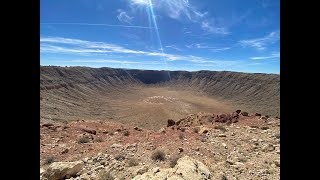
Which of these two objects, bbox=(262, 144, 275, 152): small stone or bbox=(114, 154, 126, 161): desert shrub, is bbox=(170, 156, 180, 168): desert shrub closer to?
bbox=(114, 154, 126, 161): desert shrub

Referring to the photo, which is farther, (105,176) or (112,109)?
(112,109)

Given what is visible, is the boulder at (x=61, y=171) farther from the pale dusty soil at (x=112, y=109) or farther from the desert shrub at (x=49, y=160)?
the pale dusty soil at (x=112, y=109)

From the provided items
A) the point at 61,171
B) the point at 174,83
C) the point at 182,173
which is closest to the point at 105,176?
the point at 61,171

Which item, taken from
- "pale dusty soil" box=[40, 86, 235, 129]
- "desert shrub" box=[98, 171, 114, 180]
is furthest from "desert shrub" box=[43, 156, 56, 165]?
"pale dusty soil" box=[40, 86, 235, 129]

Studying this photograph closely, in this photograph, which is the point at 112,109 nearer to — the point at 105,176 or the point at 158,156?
the point at 158,156

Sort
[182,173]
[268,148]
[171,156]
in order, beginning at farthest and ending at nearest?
[268,148] < [171,156] < [182,173]
